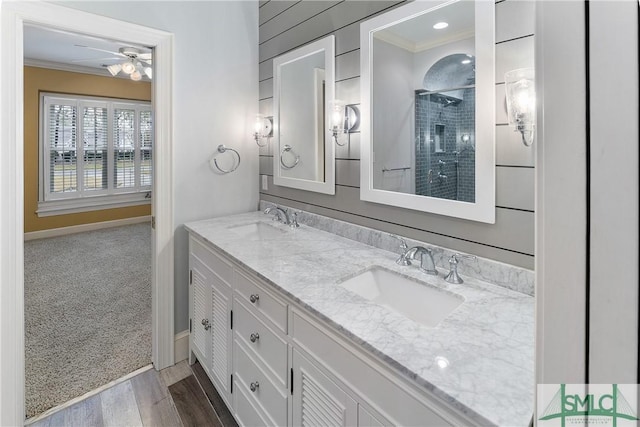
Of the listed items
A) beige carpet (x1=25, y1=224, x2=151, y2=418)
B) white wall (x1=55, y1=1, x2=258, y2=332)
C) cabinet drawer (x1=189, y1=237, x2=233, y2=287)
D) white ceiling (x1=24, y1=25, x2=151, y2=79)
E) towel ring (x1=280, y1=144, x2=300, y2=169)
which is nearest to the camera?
cabinet drawer (x1=189, y1=237, x2=233, y2=287)

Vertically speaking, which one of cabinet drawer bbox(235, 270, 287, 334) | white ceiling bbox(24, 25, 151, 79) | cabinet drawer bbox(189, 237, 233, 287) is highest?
white ceiling bbox(24, 25, 151, 79)

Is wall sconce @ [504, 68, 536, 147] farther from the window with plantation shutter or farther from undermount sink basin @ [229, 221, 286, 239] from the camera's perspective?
the window with plantation shutter

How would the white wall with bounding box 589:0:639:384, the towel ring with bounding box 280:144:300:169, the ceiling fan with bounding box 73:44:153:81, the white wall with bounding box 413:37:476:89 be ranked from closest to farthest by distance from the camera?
the white wall with bounding box 589:0:639:384
the white wall with bounding box 413:37:476:89
the towel ring with bounding box 280:144:300:169
the ceiling fan with bounding box 73:44:153:81

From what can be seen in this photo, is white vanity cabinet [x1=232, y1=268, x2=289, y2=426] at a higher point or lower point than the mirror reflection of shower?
lower

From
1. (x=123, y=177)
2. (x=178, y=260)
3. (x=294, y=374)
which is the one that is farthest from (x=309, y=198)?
(x=123, y=177)

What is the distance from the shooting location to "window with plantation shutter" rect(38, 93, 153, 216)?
5.27m

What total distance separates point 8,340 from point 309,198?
1.72 metres

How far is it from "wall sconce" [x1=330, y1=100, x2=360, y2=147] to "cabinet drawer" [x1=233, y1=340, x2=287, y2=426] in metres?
1.22

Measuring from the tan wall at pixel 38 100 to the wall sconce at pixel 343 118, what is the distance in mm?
5273

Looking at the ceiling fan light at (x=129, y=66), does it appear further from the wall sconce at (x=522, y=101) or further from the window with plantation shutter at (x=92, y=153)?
the wall sconce at (x=522, y=101)

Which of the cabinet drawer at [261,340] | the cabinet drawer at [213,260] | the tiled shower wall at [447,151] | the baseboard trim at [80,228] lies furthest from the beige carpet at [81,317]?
the tiled shower wall at [447,151]

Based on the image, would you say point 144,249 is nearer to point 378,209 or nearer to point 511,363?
point 378,209

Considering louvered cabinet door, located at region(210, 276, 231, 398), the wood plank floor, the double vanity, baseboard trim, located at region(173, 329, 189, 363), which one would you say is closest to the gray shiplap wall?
the double vanity

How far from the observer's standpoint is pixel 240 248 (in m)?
1.71
